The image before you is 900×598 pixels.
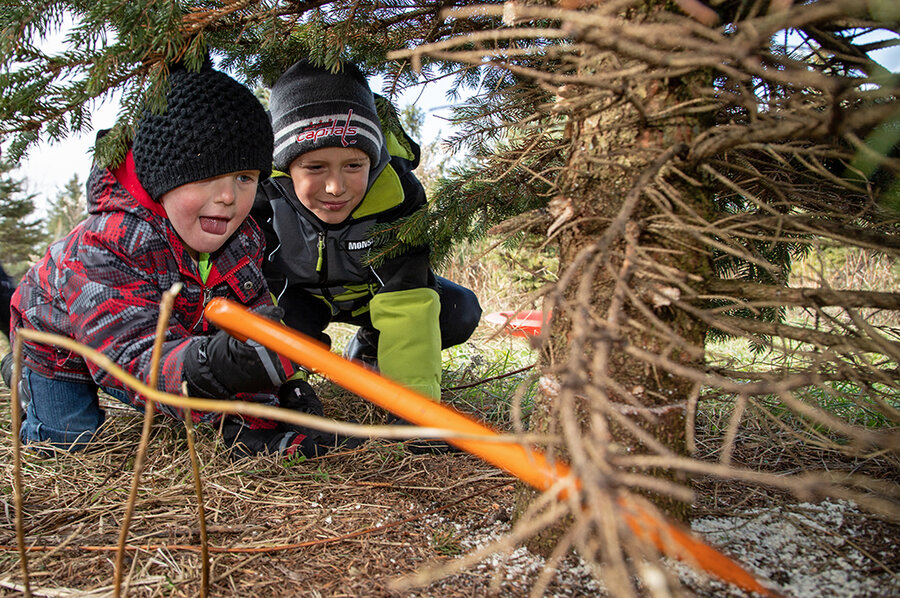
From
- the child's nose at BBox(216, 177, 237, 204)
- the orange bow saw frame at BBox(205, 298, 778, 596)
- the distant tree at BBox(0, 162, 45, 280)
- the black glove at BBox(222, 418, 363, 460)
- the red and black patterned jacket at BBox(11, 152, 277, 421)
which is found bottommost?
the black glove at BBox(222, 418, 363, 460)

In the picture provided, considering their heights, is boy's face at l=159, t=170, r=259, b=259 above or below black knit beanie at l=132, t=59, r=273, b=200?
below

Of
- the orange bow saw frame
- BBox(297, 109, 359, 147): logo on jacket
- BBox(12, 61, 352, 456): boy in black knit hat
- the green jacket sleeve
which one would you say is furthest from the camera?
the green jacket sleeve

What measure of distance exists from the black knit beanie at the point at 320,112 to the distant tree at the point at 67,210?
683 inches

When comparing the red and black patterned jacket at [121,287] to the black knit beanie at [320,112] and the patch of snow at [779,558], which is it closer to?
the black knit beanie at [320,112]

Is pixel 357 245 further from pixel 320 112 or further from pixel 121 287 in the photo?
pixel 121 287

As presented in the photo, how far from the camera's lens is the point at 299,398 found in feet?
8.09

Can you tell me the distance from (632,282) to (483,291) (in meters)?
5.45

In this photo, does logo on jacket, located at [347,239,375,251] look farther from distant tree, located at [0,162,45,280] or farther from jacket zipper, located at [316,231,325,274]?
distant tree, located at [0,162,45,280]

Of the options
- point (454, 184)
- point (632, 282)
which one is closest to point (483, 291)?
point (454, 184)

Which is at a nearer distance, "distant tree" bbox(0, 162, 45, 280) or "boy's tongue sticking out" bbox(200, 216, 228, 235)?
"boy's tongue sticking out" bbox(200, 216, 228, 235)

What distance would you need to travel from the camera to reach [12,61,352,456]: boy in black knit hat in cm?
180

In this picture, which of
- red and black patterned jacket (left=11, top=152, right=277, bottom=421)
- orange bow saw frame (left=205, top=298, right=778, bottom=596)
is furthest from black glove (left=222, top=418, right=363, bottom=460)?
orange bow saw frame (left=205, top=298, right=778, bottom=596)

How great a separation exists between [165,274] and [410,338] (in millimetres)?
1009

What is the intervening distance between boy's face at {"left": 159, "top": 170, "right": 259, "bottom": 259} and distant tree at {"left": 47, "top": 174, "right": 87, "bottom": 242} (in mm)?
17650
